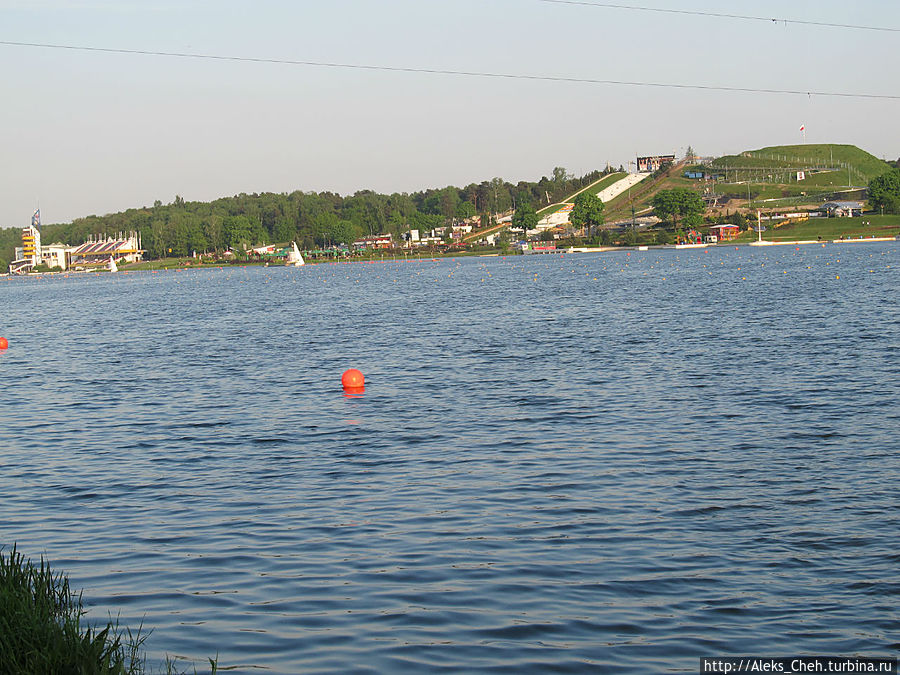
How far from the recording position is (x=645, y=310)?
6122 centimetres

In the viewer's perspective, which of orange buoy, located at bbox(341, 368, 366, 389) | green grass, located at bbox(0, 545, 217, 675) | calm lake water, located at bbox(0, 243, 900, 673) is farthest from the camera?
orange buoy, located at bbox(341, 368, 366, 389)

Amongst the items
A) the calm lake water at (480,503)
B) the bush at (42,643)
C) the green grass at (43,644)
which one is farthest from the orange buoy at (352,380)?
the bush at (42,643)

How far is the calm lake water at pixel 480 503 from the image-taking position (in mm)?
11500

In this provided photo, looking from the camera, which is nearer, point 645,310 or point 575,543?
point 575,543

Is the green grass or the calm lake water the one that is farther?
the calm lake water

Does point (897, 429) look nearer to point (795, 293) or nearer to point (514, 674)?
point (514, 674)

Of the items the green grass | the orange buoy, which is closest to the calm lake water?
the orange buoy

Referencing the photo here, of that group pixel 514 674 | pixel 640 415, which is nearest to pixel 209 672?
pixel 514 674

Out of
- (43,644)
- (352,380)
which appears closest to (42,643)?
(43,644)

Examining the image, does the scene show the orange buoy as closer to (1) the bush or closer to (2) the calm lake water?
(2) the calm lake water

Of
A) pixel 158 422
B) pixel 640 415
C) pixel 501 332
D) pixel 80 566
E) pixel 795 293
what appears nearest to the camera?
pixel 80 566

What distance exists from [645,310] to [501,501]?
150ft

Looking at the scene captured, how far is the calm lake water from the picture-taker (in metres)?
11.5

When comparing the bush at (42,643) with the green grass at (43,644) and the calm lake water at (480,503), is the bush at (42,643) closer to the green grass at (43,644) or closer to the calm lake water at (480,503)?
the green grass at (43,644)
